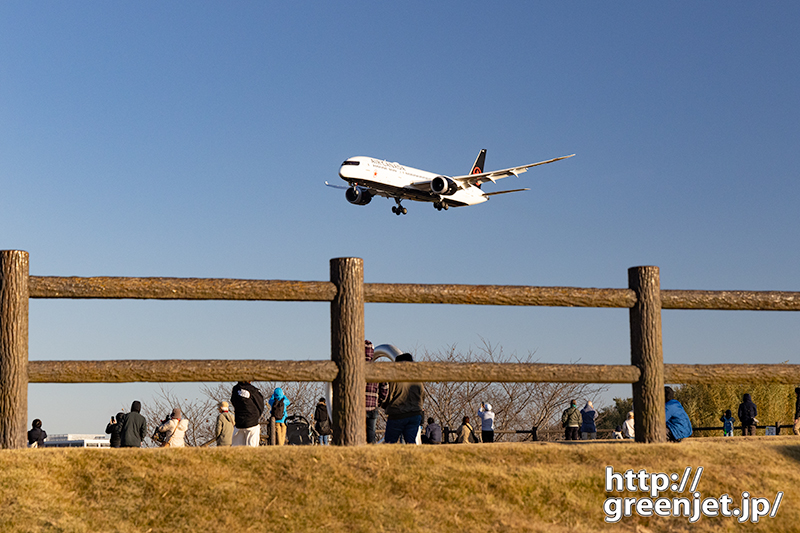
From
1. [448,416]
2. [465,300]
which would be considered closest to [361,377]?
[465,300]

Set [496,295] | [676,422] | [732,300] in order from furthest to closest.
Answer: [676,422], [732,300], [496,295]

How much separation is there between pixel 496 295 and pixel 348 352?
55.8 inches

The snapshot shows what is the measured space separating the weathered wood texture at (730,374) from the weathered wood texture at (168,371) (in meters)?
3.20

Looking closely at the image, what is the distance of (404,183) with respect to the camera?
4706 centimetres

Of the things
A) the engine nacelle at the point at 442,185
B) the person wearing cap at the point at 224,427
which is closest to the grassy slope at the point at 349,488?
the person wearing cap at the point at 224,427

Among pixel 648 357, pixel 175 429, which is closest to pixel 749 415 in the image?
pixel 648 357

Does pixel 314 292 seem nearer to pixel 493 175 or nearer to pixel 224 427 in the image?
pixel 224 427

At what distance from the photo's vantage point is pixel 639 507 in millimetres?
5848

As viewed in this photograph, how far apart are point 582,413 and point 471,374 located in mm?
11855

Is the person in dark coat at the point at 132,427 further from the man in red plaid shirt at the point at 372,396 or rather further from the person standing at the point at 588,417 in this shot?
the person standing at the point at 588,417

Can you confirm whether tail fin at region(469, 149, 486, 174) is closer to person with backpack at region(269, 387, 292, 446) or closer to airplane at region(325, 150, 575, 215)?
airplane at region(325, 150, 575, 215)

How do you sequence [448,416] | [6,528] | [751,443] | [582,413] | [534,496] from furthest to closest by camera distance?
[448,416], [582,413], [751,443], [534,496], [6,528]

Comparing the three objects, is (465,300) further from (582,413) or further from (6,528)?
(582,413)

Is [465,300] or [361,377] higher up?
[465,300]
